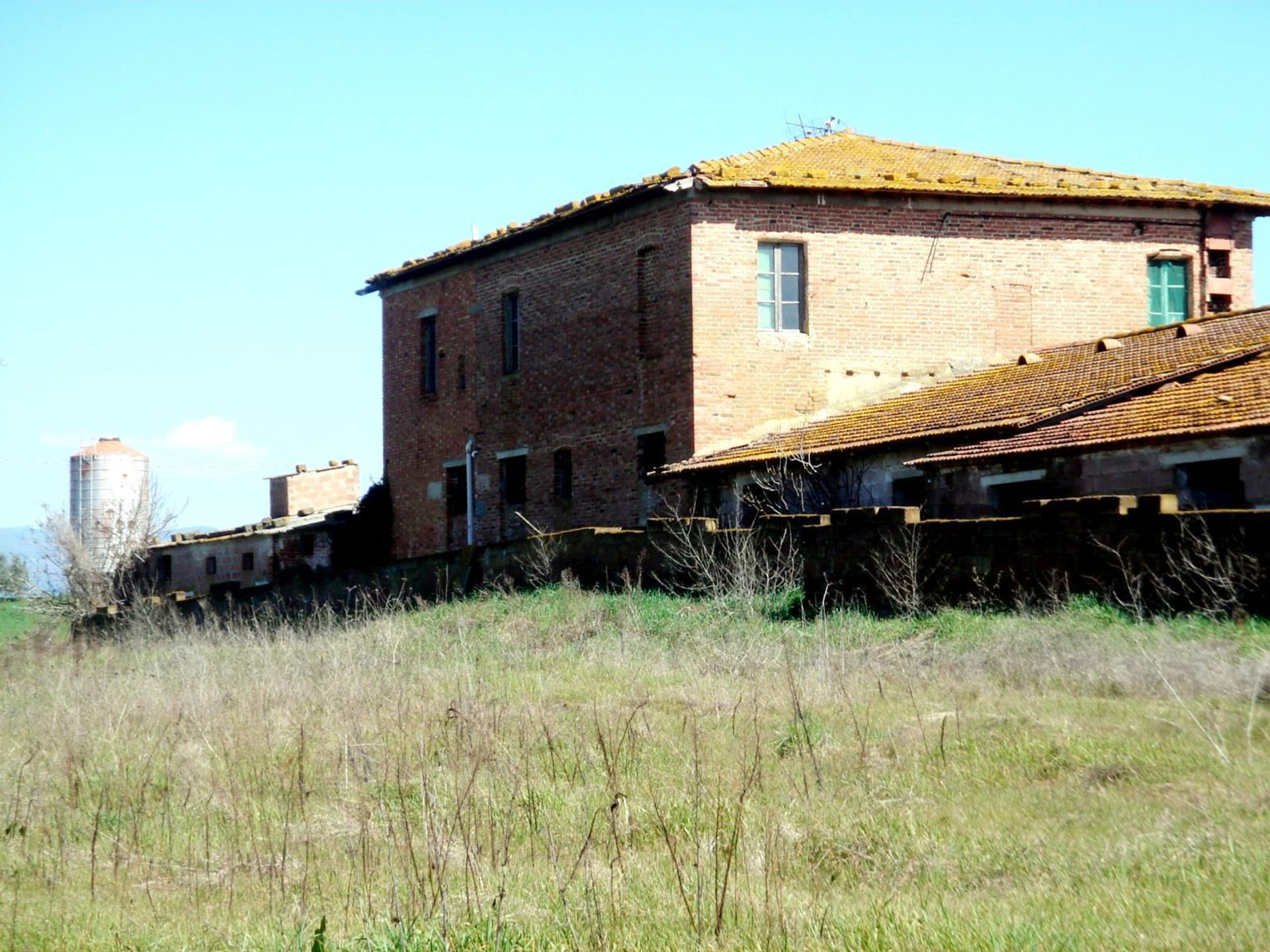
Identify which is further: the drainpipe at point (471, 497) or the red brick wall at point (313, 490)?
the red brick wall at point (313, 490)

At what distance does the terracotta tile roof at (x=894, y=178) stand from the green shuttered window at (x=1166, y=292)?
1.31m

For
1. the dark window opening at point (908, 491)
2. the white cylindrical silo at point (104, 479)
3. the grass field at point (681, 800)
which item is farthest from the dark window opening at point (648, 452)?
the white cylindrical silo at point (104, 479)

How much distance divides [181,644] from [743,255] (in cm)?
1194

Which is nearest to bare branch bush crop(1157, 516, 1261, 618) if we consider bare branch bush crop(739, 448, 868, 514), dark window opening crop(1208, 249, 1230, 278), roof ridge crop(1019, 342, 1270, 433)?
roof ridge crop(1019, 342, 1270, 433)

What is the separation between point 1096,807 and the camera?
7.80 meters

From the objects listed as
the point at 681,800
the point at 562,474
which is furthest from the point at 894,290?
the point at 681,800

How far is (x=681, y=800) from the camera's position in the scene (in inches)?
343

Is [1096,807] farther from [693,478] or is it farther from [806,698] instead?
[693,478]

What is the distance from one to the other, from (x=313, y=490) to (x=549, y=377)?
19.8 m

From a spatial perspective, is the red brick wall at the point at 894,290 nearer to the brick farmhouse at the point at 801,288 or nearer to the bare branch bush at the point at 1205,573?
the brick farmhouse at the point at 801,288

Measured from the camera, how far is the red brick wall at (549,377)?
26.4 meters

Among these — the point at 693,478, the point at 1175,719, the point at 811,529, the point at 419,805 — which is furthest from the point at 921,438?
the point at 419,805

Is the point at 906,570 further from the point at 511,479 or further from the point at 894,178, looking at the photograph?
the point at 511,479

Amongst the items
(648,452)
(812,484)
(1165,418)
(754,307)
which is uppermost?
(754,307)
